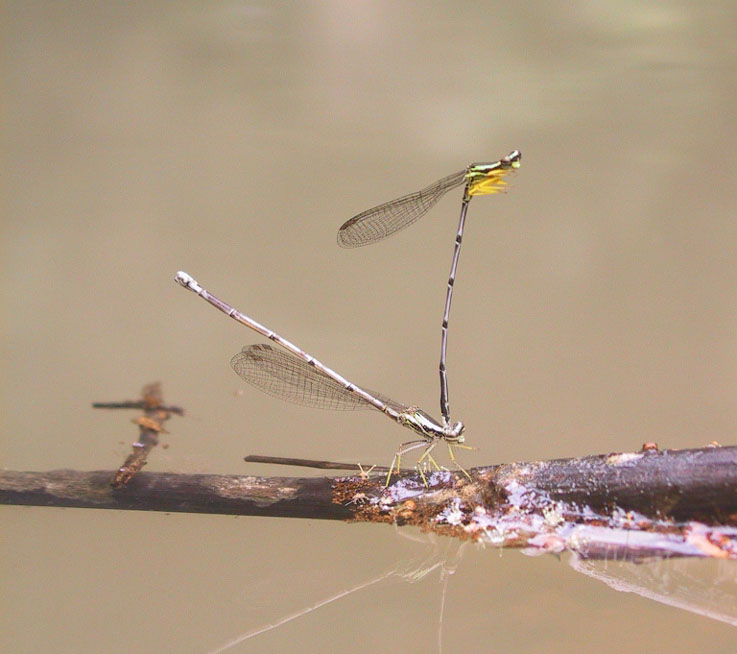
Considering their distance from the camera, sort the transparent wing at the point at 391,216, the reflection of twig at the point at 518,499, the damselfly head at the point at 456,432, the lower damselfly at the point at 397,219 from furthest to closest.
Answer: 1. the transparent wing at the point at 391,216
2. the lower damselfly at the point at 397,219
3. the damselfly head at the point at 456,432
4. the reflection of twig at the point at 518,499

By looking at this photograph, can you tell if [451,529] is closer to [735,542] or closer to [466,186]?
[735,542]

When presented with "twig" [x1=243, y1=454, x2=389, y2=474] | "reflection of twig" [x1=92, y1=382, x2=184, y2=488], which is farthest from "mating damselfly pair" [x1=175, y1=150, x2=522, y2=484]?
"reflection of twig" [x1=92, y1=382, x2=184, y2=488]

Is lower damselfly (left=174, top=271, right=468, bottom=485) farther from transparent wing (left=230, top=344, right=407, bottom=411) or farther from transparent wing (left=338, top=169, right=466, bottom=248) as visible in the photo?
transparent wing (left=338, top=169, right=466, bottom=248)

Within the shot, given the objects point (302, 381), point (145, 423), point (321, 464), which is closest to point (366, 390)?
point (302, 381)

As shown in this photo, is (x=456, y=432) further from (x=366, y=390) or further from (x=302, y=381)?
(x=302, y=381)

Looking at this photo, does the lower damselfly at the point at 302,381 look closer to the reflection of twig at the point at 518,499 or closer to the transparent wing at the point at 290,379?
the transparent wing at the point at 290,379

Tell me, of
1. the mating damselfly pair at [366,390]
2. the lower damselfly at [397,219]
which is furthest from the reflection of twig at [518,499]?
the lower damselfly at [397,219]

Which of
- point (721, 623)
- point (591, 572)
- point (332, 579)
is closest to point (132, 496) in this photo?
point (332, 579)
